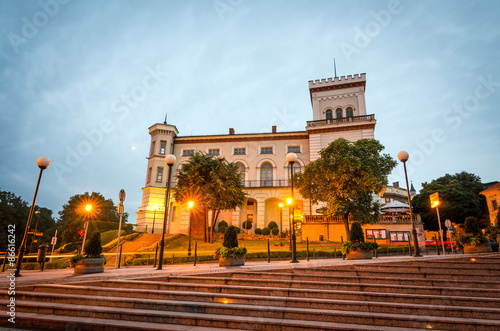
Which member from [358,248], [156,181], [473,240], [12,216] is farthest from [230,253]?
[12,216]

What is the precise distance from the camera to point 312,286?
7199 mm

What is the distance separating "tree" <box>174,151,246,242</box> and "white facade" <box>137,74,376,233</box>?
340 inches

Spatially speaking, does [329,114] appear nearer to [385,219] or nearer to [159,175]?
[385,219]

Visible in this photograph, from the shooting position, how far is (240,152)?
130 ft

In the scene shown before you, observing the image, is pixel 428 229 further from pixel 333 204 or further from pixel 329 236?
pixel 333 204

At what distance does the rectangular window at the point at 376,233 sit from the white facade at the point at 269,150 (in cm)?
891

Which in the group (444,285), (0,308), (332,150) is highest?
(332,150)

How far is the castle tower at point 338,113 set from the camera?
33.4 meters

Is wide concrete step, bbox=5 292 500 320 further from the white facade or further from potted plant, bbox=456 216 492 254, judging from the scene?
the white facade

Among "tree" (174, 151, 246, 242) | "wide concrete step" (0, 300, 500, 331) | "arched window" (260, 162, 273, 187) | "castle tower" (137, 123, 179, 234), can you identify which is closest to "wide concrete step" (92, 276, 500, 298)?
"wide concrete step" (0, 300, 500, 331)

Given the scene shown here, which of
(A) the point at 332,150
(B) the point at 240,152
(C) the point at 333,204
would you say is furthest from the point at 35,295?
(B) the point at 240,152

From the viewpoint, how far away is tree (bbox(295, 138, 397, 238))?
870 inches

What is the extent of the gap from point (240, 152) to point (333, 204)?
1944cm

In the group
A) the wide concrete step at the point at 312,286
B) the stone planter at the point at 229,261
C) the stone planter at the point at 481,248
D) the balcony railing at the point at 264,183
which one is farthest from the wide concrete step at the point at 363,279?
the balcony railing at the point at 264,183
